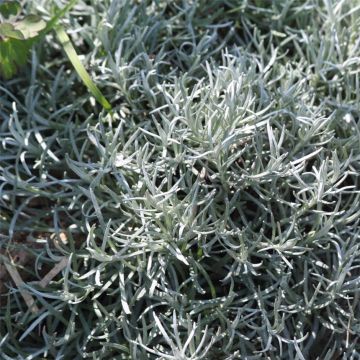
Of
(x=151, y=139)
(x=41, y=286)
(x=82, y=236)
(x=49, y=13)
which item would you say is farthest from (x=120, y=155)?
(x=49, y=13)

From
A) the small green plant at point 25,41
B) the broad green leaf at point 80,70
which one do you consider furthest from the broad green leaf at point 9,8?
the broad green leaf at point 80,70

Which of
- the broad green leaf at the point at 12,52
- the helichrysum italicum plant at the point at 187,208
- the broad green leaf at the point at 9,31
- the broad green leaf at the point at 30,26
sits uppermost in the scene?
the broad green leaf at the point at 9,31

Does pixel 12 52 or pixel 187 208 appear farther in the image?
pixel 12 52

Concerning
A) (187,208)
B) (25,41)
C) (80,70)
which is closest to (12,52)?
(25,41)

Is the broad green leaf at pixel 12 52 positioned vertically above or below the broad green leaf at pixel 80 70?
above

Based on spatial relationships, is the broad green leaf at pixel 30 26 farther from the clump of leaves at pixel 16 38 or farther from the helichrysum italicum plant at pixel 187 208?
the helichrysum italicum plant at pixel 187 208

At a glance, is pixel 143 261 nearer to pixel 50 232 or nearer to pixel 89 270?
pixel 89 270

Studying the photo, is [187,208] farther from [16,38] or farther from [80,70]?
[16,38]

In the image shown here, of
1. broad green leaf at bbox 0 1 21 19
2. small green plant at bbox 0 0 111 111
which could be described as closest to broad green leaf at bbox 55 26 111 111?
small green plant at bbox 0 0 111 111
